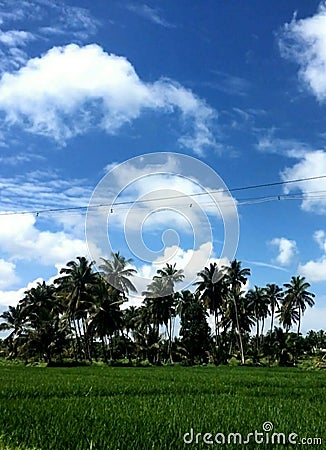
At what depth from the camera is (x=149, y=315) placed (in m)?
45.9

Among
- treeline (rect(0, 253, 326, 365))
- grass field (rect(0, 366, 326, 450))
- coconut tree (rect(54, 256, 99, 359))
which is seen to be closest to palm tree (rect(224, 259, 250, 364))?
treeline (rect(0, 253, 326, 365))

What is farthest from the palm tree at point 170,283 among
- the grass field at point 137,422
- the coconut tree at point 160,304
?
the grass field at point 137,422

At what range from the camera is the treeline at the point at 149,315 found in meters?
38.4

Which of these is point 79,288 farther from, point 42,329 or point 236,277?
point 236,277

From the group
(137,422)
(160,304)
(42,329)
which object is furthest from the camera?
(160,304)

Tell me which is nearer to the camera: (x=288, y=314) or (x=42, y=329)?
(x=42, y=329)

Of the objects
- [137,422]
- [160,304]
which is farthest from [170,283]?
[137,422]

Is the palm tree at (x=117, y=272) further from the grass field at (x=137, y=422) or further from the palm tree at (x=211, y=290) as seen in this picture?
the grass field at (x=137, y=422)

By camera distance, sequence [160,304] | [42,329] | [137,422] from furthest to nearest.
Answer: [160,304] → [42,329] → [137,422]

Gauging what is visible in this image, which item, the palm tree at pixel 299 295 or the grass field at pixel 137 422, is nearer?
the grass field at pixel 137 422

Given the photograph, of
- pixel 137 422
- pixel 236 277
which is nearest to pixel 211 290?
pixel 236 277

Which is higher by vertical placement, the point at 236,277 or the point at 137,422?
the point at 236,277

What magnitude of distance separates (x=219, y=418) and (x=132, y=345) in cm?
4034

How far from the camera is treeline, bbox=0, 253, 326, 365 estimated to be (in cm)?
3841
